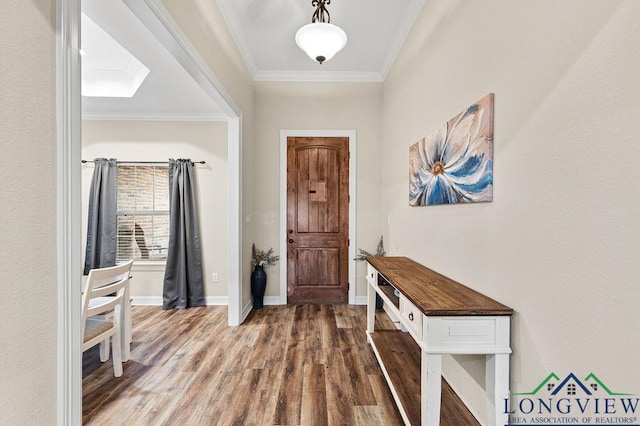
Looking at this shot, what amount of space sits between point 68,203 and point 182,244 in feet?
9.82

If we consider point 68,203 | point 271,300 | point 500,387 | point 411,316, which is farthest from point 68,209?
point 271,300

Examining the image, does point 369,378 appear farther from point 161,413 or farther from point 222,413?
point 161,413

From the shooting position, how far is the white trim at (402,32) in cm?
249

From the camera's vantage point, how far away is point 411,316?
1.52 meters

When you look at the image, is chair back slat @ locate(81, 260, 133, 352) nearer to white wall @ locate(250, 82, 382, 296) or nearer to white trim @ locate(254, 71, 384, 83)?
white wall @ locate(250, 82, 382, 296)

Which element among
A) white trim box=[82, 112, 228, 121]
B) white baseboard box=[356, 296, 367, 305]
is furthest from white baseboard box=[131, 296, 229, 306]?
white trim box=[82, 112, 228, 121]

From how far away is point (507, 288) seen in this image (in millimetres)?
1381

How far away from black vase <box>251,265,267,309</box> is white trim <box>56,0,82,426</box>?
263 centimetres

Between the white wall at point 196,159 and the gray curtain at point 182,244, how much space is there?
12cm

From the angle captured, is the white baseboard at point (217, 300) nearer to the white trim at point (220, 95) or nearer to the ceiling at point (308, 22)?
the white trim at point (220, 95)

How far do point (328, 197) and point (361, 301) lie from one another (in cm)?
148

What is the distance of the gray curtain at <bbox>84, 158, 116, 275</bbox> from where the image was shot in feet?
12.2

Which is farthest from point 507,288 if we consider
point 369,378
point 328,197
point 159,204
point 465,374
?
point 159,204

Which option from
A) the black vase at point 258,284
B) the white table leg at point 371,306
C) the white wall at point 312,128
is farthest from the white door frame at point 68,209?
the white wall at point 312,128
